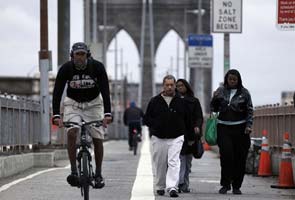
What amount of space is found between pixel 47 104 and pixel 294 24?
9415mm

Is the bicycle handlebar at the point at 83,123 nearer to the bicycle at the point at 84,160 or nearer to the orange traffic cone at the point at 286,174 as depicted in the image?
the bicycle at the point at 84,160

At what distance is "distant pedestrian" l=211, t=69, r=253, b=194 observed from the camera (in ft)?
46.9

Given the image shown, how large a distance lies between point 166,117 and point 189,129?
937 millimetres

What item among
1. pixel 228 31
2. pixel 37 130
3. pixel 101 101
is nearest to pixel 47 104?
pixel 37 130

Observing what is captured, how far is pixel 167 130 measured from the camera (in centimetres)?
1333

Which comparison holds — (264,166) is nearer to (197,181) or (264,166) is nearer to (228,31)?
(197,181)

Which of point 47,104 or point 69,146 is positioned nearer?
point 69,146

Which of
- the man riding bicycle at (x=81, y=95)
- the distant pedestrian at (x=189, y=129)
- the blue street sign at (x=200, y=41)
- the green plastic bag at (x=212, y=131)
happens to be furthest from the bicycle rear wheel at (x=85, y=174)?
the blue street sign at (x=200, y=41)

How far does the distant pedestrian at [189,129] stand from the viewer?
14211mm

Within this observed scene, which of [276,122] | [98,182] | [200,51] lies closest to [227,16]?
[276,122]

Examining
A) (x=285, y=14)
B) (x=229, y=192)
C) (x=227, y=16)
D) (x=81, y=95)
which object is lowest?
(x=229, y=192)

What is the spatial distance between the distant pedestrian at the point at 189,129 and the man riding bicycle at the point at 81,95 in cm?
306

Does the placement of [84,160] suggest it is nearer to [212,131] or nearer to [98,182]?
[98,182]

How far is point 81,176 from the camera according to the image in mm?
10906
